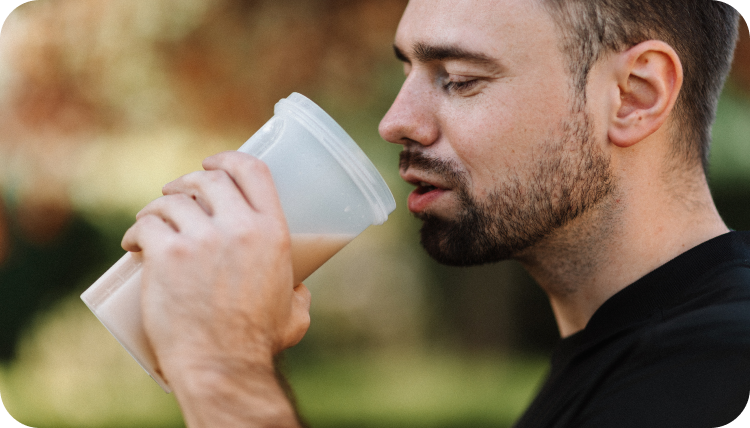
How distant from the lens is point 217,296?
635mm

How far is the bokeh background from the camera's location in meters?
2.42

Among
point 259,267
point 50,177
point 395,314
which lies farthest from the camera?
point 395,314

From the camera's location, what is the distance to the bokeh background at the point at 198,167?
95.4 inches

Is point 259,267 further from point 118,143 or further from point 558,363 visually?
point 118,143

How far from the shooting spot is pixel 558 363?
1.07 metres

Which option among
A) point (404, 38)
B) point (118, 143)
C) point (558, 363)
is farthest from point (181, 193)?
point (118, 143)

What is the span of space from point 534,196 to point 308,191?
413 millimetres

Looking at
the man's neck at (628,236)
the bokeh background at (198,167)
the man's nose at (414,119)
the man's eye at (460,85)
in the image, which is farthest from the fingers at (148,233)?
the bokeh background at (198,167)

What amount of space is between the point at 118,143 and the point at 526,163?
7.10 ft

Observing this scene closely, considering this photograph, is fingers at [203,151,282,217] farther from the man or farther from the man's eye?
the man's eye

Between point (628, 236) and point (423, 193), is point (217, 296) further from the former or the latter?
point (628, 236)

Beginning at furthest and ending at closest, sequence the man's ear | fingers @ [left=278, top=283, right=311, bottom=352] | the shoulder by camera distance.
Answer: the man's ear
fingers @ [left=278, top=283, right=311, bottom=352]
the shoulder

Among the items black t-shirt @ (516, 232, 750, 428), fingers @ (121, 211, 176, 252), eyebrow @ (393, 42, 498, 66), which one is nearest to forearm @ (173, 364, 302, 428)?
fingers @ (121, 211, 176, 252)

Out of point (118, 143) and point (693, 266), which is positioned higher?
point (118, 143)
